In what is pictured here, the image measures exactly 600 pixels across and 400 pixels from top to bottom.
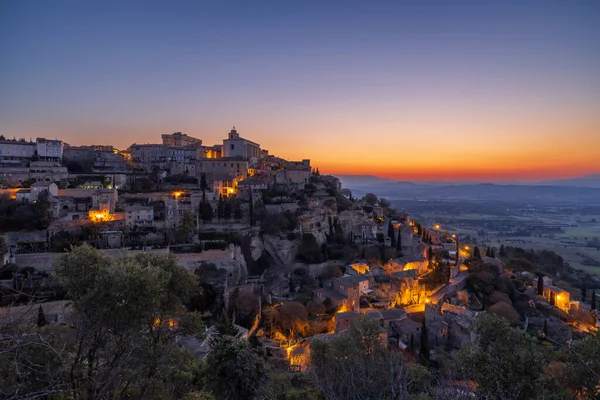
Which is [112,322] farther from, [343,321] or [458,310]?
[458,310]

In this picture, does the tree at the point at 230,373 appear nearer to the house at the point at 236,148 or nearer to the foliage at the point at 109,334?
the foliage at the point at 109,334

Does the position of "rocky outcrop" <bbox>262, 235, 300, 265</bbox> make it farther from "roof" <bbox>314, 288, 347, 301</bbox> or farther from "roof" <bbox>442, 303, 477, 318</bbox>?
"roof" <bbox>442, 303, 477, 318</bbox>

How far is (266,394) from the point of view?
11.8m

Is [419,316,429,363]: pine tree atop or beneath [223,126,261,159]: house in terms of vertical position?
beneath

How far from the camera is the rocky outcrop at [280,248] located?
30.3 metres

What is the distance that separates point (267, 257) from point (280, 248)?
4.79 ft

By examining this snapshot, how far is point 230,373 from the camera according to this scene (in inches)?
483

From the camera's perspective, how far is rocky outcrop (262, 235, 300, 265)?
30258mm

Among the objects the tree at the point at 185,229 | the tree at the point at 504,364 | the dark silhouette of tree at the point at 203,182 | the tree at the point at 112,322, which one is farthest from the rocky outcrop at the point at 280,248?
the tree at the point at 504,364

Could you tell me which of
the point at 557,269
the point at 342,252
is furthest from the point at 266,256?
the point at 557,269

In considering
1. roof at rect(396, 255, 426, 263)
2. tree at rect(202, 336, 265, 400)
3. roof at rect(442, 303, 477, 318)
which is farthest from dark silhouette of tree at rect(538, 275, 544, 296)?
tree at rect(202, 336, 265, 400)

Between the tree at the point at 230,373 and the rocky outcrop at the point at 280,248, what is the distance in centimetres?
1739

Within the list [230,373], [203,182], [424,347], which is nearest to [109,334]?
[230,373]

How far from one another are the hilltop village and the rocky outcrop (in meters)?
0.13
